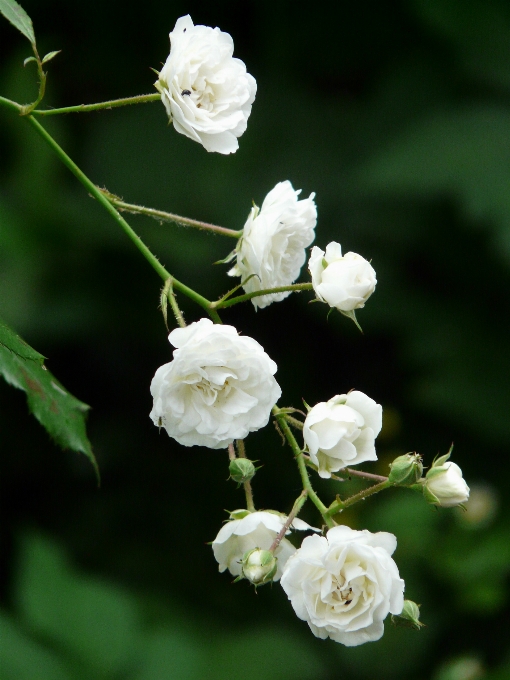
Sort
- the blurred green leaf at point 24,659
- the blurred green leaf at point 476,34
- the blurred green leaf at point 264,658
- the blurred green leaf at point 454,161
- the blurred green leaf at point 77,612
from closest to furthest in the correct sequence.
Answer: the blurred green leaf at point 24,659
the blurred green leaf at point 77,612
the blurred green leaf at point 264,658
the blurred green leaf at point 454,161
the blurred green leaf at point 476,34

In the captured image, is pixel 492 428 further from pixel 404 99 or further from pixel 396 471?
pixel 396 471

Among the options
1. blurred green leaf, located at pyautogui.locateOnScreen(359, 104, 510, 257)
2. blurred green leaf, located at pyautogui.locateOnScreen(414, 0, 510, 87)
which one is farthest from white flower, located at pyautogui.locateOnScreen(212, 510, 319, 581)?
blurred green leaf, located at pyautogui.locateOnScreen(414, 0, 510, 87)

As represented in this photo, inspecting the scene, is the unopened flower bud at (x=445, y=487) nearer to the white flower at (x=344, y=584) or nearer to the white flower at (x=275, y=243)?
the white flower at (x=344, y=584)

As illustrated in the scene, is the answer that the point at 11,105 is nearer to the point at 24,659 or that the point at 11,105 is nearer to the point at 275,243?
the point at 275,243

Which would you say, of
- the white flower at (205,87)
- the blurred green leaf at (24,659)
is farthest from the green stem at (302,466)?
the blurred green leaf at (24,659)

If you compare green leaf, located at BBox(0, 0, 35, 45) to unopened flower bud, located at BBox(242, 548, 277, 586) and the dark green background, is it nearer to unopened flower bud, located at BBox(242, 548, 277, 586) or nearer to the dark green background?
unopened flower bud, located at BBox(242, 548, 277, 586)

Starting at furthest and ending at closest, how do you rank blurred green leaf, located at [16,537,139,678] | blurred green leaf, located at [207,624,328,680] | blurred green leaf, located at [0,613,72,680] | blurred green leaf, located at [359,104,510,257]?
blurred green leaf, located at [359,104,510,257] < blurred green leaf, located at [207,624,328,680] < blurred green leaf, located at [16,537,139,678] < blurred green leaf, located at [0,613,72,680]

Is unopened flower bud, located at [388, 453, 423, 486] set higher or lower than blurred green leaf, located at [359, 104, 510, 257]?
higher
